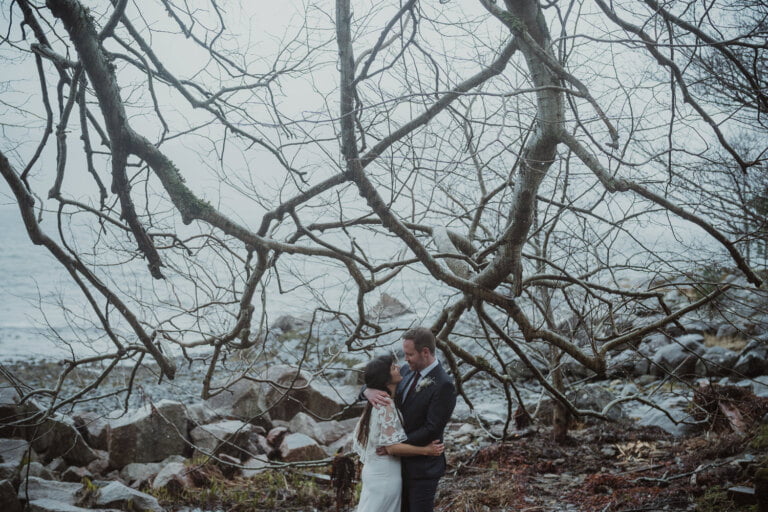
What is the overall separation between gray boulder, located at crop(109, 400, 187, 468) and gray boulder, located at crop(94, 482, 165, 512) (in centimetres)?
205

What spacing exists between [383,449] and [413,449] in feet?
0.73

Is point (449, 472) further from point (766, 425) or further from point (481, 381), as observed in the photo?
point (481, 381)

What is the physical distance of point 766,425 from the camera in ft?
20.3

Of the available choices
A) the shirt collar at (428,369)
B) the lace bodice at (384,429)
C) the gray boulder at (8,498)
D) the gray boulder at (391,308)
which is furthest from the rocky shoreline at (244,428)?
the shirt collar at (428,369)

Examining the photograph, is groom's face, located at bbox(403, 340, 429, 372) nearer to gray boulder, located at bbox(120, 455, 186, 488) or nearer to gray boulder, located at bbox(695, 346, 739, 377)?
gray boulder, located at bbox(120, 455, 186, 488)

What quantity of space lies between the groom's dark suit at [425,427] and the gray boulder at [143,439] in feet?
18.3

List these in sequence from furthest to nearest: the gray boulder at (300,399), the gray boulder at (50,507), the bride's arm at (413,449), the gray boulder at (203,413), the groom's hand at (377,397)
→ the gray boulder at (300,399) < the gray boulder at (203,413) < the gray boulder at (50,507) < the groom's hand at (377,397) < the bride's arm at (413,449)

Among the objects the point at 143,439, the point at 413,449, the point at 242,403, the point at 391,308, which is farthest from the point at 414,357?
the point at 242,403

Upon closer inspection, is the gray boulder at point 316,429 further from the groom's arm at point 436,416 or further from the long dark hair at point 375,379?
the groom's arm at point 436,416

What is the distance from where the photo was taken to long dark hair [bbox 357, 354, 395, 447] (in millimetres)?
3951

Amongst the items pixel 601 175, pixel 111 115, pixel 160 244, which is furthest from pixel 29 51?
pixel 601 175

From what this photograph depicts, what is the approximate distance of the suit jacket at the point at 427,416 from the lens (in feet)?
12.3

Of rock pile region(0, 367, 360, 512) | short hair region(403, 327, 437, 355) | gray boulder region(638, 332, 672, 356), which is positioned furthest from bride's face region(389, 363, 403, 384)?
gray boulder region(638, 332, 672, 356)

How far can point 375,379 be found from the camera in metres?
3.96
